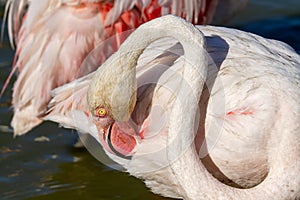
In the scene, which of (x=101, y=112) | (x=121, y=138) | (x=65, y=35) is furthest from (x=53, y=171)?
(x=101, y=112)

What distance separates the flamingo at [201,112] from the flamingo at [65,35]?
0.77m

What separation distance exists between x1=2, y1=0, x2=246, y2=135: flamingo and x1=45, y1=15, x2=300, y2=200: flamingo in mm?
773

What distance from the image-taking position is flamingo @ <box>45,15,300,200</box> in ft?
12.2

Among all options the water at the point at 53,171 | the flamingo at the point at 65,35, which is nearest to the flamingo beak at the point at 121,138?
the water at the point at 53,171

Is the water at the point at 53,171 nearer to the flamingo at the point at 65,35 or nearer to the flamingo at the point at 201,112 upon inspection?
the flamingo at the point at 65,35

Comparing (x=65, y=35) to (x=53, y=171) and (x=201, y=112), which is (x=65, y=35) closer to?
(x=53, y=171)

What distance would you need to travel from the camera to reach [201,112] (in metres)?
3.96

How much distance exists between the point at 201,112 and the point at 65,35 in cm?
131

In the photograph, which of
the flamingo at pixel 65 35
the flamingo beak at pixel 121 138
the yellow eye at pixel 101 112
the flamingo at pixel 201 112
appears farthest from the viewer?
the flamingo at pixel 65 35

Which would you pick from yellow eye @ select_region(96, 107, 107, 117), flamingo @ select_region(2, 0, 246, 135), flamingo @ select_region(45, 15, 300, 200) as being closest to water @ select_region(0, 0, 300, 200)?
flamingo @ select_region(2, 0, 246, 135)

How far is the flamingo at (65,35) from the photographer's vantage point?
4969 millimetres

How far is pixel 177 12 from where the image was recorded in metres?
5.15

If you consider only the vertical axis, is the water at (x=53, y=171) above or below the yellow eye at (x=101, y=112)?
below

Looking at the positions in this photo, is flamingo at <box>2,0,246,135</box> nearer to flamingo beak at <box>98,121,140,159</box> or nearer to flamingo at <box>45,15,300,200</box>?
flamingo at <box>45,15,300,200</box>
